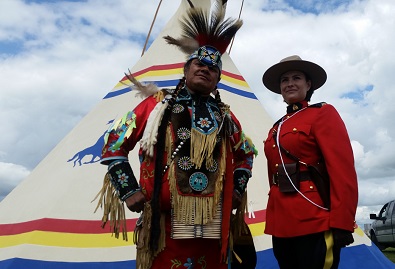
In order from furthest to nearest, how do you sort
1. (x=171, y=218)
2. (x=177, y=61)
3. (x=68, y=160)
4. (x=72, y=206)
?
(x=177, y=61)
(x=68, y=160)
(x=72, y=206)
(x=171, y=218)

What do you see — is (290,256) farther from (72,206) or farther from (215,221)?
(72,206)

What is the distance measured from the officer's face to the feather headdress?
46cm

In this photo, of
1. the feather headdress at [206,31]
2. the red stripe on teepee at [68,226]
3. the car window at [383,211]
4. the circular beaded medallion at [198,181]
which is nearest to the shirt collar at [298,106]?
the feather headdress at [206,31]

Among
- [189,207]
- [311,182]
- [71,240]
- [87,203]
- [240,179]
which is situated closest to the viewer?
[189,207]

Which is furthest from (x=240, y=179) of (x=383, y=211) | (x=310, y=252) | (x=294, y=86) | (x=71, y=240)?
(x=383, y=211)

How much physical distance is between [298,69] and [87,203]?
243cm

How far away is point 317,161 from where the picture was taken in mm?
2441

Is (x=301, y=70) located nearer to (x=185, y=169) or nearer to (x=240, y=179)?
(x=240, y=179)

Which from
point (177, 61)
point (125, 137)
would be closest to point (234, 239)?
point (125, 137)

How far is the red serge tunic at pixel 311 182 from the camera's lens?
7.43 ft

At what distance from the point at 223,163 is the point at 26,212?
2.65 metres

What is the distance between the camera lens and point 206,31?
2582mm

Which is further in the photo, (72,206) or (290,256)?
(72,206)

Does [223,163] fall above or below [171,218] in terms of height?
above
